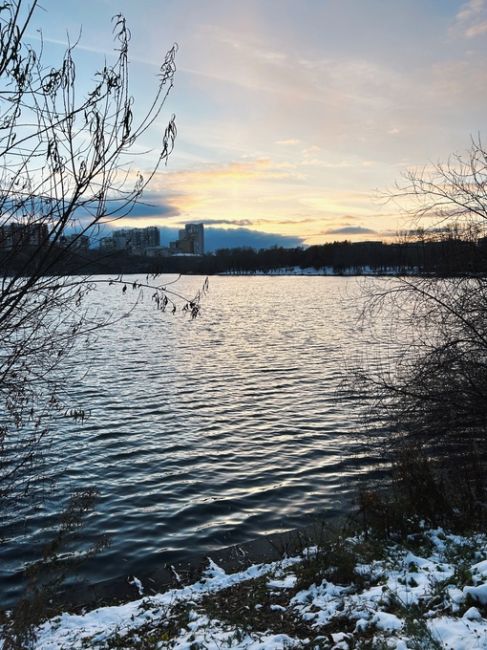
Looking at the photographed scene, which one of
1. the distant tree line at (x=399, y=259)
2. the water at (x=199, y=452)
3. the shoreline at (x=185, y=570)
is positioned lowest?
the shoreline at (x=185, y=570)

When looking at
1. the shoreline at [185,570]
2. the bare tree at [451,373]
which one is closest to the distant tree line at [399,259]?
the bare tree at [451,373]

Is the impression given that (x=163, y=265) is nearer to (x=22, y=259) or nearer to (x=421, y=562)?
(x=22, y=259)

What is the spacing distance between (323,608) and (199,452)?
8225 millimetres

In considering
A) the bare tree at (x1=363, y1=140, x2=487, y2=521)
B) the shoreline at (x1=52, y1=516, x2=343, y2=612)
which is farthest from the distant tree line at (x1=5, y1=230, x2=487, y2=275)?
the shoreline at (x1=52, y1=516, x2=343, y2=612)

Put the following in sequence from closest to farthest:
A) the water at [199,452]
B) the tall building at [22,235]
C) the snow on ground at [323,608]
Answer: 1. the tall building at [22,235]
2. the snow on ground at [323,608]
3. the water at [199,452]

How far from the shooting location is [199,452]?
45.2ft

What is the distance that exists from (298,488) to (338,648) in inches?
265

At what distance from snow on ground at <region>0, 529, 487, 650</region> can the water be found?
6.22 ft

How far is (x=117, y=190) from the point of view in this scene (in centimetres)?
407

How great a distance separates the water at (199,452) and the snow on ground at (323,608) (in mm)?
1895

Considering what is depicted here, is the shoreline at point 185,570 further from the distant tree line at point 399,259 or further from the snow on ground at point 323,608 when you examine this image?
the distant tree line at point 399,259

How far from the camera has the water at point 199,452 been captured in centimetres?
970

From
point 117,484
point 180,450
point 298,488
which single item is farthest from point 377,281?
point 117,484

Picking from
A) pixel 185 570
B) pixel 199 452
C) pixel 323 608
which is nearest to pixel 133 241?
pixel 323 608
